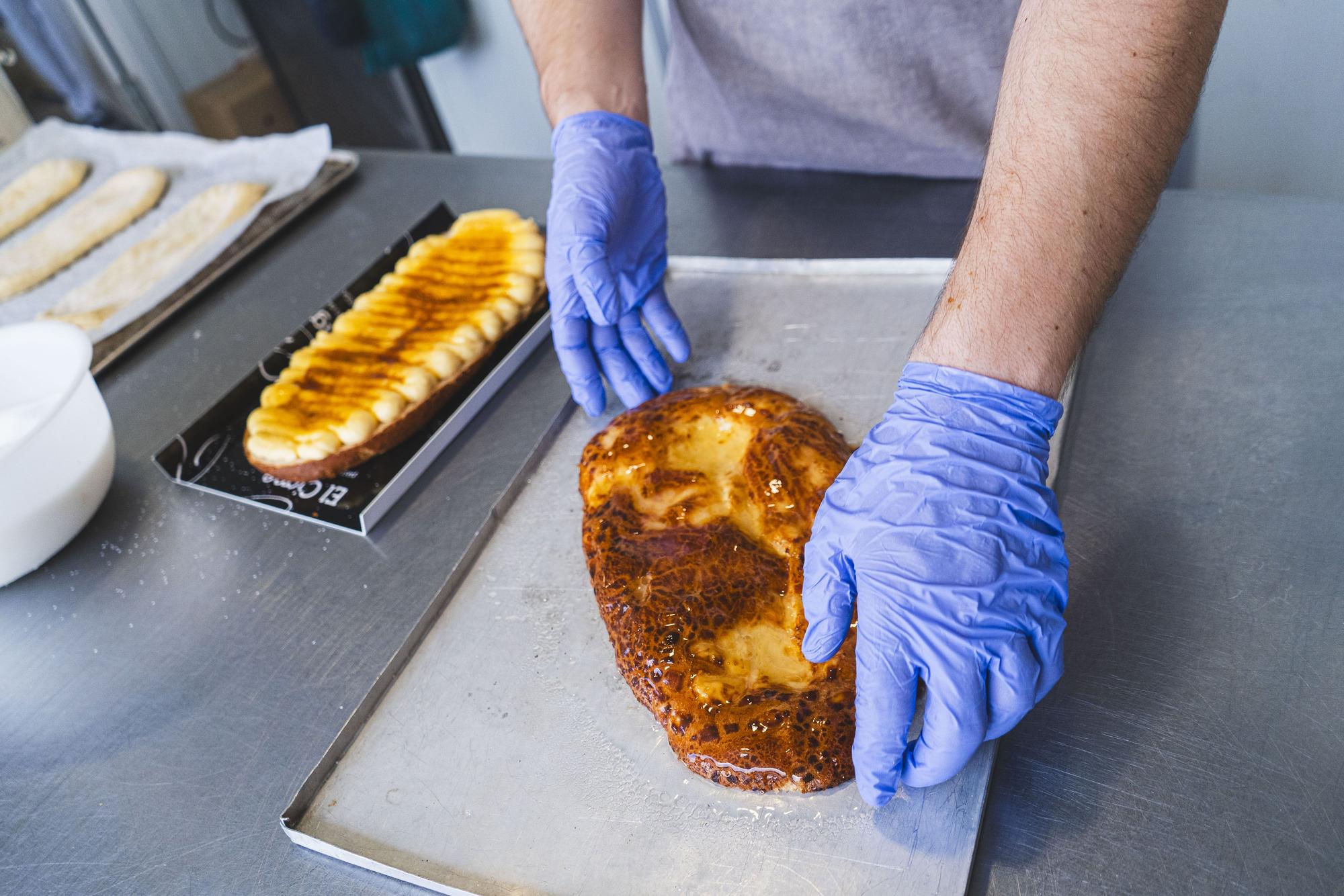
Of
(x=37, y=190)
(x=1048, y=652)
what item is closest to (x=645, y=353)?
(x=1048, y=652)

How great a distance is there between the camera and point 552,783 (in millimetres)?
1434

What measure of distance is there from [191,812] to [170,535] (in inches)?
30.1

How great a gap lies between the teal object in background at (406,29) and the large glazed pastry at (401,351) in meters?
2.61

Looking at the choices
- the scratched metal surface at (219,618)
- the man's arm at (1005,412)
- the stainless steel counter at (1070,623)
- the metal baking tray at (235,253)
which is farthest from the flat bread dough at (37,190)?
the man's arm at (1005,412)

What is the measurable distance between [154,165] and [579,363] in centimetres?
249

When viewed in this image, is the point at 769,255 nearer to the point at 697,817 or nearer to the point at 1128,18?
the point at 1128,18

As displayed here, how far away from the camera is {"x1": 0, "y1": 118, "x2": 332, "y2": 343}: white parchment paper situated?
286 cm

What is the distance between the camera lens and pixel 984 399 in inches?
53.3

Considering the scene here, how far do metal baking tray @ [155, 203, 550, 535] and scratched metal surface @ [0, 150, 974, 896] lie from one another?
0.04 m

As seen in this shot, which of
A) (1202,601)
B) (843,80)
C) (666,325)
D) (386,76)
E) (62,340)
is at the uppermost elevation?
(62,340)

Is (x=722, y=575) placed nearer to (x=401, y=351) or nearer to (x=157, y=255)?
(x=401, y=351)

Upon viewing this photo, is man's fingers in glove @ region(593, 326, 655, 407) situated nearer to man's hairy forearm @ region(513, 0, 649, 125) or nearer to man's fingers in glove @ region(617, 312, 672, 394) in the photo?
man's fingers in glove @ region(617, 312, 672, 394)

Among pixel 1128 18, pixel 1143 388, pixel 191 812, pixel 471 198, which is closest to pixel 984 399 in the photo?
pixel 1128 18

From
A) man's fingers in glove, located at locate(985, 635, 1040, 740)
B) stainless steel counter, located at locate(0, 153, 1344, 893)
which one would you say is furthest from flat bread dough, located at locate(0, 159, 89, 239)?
man's fingers in glove, located at locate(985, 635, 1040, 740)
